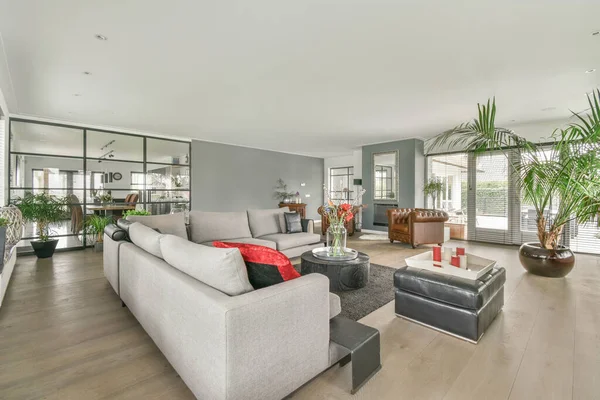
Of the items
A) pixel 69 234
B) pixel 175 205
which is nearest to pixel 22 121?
pixel 69 234

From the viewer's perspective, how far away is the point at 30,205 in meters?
4.58

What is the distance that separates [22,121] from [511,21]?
24.5 ft

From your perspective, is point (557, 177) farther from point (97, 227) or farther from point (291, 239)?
point (97, 227)

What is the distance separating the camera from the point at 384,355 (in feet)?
6.57

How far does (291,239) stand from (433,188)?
4591 mm

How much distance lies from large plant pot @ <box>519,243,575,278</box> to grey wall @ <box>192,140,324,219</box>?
6740 mm

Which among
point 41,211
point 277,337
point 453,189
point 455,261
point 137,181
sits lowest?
point 277,337

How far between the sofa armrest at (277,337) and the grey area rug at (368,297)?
45.6 inches

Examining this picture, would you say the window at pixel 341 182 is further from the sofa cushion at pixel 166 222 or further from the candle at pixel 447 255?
the candle at pixel 447 255

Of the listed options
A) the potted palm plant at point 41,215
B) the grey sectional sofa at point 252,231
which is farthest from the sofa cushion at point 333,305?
the potted palm plant at point 41,215

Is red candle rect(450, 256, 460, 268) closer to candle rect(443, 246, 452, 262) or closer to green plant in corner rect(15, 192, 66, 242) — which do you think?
candle rect(443, 246, 452, 262)

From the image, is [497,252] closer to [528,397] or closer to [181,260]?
[528,397]

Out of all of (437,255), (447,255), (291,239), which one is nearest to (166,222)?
(291,239)

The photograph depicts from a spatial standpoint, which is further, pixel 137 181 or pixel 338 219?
pixel 137 181
